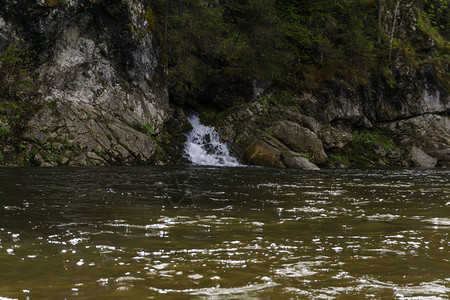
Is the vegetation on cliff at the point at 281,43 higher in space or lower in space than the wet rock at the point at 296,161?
higher

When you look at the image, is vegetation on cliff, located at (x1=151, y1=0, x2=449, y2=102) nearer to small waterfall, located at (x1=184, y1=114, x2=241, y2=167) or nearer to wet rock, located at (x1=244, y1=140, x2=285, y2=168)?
small waterfall, located at (x1=184, y1=114, x2=241, y2=167)

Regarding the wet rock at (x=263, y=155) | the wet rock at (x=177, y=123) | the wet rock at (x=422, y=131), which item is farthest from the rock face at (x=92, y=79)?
the wet rock at (x=422, y=131)

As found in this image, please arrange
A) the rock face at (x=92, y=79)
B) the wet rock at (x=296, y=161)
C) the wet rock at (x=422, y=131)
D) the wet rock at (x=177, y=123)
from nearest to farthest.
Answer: the rock face at (x=92, y=79) < the wet rock at (x=296, y=161) < the wet rock at (x=177, y=123) < the wet rock at (x=422, y=131)

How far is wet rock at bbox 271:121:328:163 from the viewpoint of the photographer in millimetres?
22641

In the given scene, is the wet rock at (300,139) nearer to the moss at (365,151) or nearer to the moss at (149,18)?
the moss at (365,151)

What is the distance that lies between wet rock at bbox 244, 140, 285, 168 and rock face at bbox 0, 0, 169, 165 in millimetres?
4808

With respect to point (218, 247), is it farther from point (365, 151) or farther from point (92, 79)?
point (365, 151)

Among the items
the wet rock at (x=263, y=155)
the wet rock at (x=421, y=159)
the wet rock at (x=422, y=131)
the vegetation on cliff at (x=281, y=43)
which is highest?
the vegetation on cliff at (x=281, y=43)

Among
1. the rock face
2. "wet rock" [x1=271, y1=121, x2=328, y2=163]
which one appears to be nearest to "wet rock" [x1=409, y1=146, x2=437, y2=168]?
"wet rock" [x1=271, y1=121, x2=328, y2=163]

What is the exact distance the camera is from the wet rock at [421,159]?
27.8 meters

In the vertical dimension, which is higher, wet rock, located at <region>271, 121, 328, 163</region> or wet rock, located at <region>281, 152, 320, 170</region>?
wet rock, located at <region>271, 121, 328, 163</region>

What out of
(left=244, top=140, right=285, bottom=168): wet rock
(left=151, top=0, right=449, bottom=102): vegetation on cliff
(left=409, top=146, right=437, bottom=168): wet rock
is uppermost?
(left=151, top=0, right=449, bottom=102): vegetation on cliff

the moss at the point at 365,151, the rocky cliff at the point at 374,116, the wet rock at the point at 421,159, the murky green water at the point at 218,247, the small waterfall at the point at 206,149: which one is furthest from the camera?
the wet rock at the point at 421,159

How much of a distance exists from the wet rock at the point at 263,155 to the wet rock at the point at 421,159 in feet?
40.9
